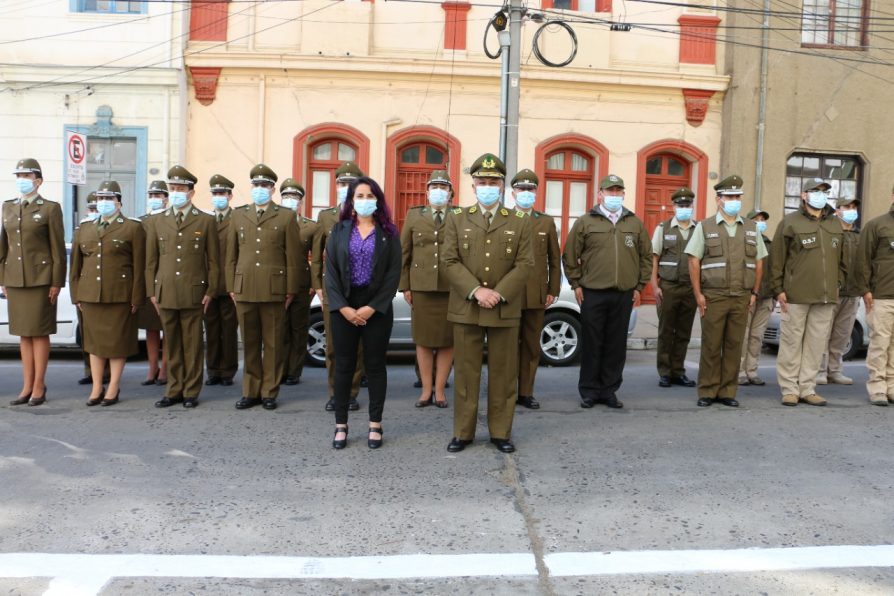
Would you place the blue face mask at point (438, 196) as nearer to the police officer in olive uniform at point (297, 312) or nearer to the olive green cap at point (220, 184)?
the police officer in olive uniform at point (297, 312)

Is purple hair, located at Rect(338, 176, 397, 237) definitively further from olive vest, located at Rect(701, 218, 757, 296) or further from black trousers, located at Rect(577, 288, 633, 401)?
olive vest, located at Rect(701, 218, 757, 296)

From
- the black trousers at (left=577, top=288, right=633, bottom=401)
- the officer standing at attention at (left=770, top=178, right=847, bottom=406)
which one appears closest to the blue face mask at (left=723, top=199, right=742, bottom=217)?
the officer standing at attention at (left=770, top=178, right=847, bottom=406)

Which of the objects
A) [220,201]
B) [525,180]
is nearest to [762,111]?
[525,180]

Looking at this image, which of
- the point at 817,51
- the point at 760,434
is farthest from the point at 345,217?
the point at 817,51

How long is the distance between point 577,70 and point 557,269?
9334mm

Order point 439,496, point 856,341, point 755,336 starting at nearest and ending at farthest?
point 439,496
point 755,336
point 856,341

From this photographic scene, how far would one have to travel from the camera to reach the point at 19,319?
7.43 m

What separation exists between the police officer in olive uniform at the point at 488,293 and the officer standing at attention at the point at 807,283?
345 centimetres

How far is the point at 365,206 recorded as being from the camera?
5.87 m

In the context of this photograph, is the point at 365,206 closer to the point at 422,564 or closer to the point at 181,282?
the point at 181,282

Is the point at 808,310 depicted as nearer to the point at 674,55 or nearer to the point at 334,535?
the point at 334,535

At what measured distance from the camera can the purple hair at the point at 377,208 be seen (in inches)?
233

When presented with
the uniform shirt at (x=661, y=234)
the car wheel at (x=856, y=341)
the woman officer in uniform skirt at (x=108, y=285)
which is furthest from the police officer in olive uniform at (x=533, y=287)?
the car wheel at (x=856, y=341)

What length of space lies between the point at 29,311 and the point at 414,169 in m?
9.72
